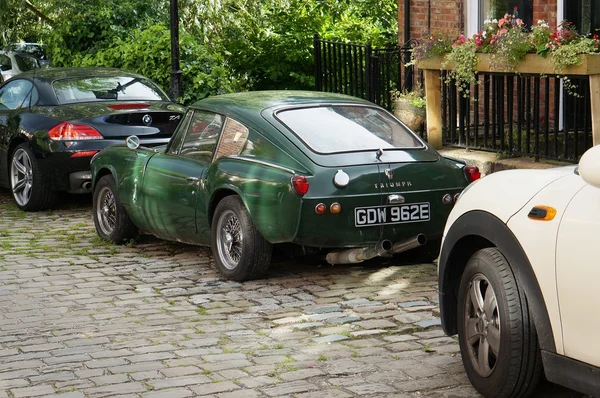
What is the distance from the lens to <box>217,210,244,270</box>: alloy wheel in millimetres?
8688

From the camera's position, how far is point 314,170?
8.23m

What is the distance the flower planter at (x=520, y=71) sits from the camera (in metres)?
10.8

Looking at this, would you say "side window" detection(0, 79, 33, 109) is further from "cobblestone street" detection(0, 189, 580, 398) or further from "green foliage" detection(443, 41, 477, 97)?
"green foliage" detection(443, 41, 477, 97)

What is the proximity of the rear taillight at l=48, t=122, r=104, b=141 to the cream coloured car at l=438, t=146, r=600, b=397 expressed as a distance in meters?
6.96

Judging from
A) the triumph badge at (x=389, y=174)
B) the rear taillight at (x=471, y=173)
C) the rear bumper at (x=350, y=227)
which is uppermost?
the triumph badge at (x=389, y=174)

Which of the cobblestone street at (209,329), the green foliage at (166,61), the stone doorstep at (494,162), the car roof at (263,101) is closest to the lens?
the cobblestone street at (209,329)

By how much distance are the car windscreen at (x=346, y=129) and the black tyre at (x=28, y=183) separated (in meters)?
4.52

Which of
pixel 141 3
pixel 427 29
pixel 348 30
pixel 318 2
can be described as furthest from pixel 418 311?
pixel 318 2

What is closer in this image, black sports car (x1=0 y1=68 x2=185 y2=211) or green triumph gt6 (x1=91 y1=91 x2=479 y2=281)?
green triumph gt6 (x1=91 y1=91 x2=479 y2=281)

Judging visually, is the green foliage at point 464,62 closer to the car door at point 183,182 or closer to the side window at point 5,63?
the car door at point 183,182

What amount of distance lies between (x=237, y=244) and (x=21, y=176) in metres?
5.11

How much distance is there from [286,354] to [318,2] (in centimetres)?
2097

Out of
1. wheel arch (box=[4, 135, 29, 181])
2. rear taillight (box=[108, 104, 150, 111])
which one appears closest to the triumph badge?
rear taillight (box=[108, 104, 150, 111])

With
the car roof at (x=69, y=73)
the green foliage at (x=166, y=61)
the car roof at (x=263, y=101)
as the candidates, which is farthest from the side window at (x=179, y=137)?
the green foliage at (x=166, y=61)
